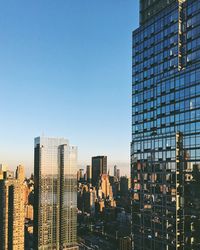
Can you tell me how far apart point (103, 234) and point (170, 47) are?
133848 millimetres

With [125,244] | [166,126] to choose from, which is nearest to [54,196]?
[125,244]

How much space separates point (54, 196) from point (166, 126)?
348 feet

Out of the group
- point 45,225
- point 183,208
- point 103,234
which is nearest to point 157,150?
point 183,208

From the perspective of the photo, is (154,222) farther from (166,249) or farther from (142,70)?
(142,70)

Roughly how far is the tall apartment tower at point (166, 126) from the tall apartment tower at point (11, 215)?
85.2m

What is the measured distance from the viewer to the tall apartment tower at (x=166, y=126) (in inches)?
1857

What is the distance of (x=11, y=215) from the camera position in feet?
433

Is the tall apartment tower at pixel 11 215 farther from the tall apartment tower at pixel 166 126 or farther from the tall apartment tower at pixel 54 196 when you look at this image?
the tall apartment tower at pixel 166 126

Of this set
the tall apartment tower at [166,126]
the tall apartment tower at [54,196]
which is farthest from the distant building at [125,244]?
the tall apartment tower at [166,126]

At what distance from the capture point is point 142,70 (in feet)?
196

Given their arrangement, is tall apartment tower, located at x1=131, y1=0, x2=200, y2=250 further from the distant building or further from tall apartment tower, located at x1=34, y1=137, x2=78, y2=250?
tall apartment tower, located at x1=34, y1=137, x2=78, y2=250

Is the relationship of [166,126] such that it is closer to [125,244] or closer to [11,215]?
[125,244]

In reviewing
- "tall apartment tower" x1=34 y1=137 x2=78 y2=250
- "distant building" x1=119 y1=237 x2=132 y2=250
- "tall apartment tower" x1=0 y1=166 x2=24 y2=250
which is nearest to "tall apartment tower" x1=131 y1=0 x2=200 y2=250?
"distant building" x1=119 y1=237 x2=132 y2=250

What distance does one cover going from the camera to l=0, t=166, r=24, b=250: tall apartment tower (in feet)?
422
